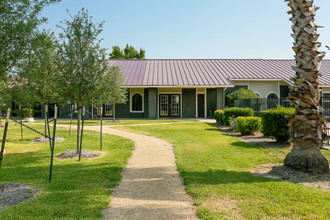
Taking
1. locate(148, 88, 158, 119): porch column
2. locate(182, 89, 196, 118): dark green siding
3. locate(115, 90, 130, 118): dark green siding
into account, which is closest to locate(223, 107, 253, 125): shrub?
locate(182, 89, 196, 118): dark green siding

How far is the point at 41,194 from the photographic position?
4055mm

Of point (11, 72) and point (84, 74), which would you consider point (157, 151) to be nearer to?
point (84, 74)

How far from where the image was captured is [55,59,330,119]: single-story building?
2039 centimetres

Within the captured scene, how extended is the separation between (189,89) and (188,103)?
4.58ft

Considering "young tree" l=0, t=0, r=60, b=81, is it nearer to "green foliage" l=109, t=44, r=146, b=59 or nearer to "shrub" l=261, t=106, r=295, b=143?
"shrub" l=261, t=106, r=295, b=143

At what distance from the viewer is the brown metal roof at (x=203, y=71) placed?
20.6 m

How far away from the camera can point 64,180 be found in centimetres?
479

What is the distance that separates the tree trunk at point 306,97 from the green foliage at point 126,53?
41.4 metres

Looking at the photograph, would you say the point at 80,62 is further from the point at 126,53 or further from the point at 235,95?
the point at 126,53

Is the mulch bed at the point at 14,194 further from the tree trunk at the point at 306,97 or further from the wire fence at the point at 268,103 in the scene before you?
the wire fence at the point at 268,103

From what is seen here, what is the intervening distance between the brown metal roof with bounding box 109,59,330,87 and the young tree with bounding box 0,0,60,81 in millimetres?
15009

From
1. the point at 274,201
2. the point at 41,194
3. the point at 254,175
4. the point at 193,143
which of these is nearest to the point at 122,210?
the point at 41,194

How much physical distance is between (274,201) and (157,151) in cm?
470

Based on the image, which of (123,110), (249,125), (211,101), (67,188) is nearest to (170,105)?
(211,101)
